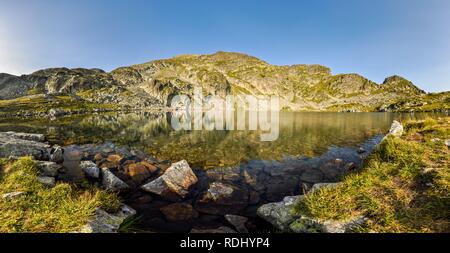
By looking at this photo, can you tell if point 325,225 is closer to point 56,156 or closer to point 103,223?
point 103,223

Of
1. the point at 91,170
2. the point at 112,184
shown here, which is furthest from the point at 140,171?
the point at 112,184

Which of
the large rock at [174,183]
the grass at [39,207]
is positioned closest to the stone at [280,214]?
the large rock at [174,183]

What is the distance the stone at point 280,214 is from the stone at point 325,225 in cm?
69

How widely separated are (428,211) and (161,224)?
484 inches

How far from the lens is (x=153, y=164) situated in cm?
2414

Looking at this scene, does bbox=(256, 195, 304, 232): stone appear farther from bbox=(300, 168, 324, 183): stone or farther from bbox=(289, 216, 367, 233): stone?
bbox=(300, 168, 324, 183): stone

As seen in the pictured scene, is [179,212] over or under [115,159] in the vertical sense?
under

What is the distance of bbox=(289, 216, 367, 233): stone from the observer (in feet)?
27.8

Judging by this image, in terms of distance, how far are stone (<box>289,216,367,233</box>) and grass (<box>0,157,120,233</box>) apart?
9315 millimetres

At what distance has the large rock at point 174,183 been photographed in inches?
626

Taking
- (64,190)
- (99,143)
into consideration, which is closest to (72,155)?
(99,143)

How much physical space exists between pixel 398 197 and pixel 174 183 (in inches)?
549

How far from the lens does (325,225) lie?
884 cm
